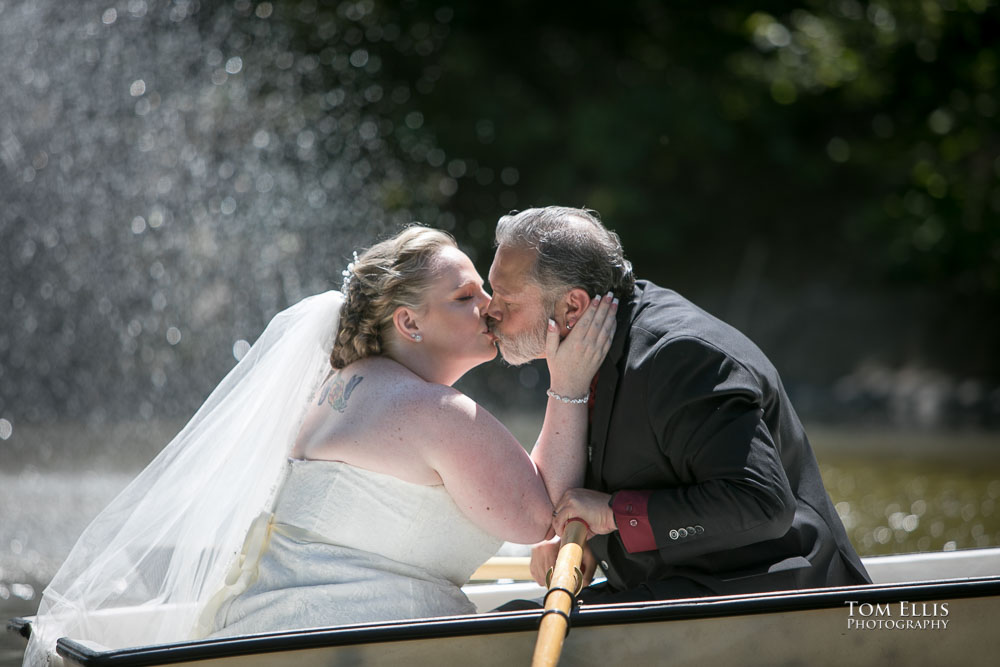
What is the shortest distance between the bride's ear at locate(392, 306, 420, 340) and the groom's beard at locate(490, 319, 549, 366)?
22 cm

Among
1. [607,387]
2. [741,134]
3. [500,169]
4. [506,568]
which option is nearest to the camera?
[607,387]

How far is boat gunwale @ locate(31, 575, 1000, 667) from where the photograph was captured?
2412mm

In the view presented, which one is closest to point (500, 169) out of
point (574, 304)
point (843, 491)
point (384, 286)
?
point (843, 491)

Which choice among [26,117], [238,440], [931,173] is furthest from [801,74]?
[238,440]

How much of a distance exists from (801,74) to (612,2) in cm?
385

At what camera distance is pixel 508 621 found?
248cm

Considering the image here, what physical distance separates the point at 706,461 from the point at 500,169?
15.1 metres

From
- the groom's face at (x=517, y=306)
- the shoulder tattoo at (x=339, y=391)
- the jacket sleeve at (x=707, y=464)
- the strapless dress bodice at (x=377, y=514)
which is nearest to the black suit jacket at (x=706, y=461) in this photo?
the jacket sleeve at (x=707, y=464)

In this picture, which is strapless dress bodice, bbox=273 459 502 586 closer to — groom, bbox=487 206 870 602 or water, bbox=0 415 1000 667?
groom, bbox=487 206 870 602

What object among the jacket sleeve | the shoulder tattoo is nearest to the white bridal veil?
the shoulder tattoo

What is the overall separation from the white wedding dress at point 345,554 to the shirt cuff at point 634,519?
0.38 metres

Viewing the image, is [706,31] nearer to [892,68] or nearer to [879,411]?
[892,68]

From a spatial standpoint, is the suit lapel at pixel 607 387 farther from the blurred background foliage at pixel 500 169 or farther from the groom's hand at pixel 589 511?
the blurred background foliage at pixel 500 169

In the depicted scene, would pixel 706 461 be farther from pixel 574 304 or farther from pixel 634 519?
pixel 574 304
